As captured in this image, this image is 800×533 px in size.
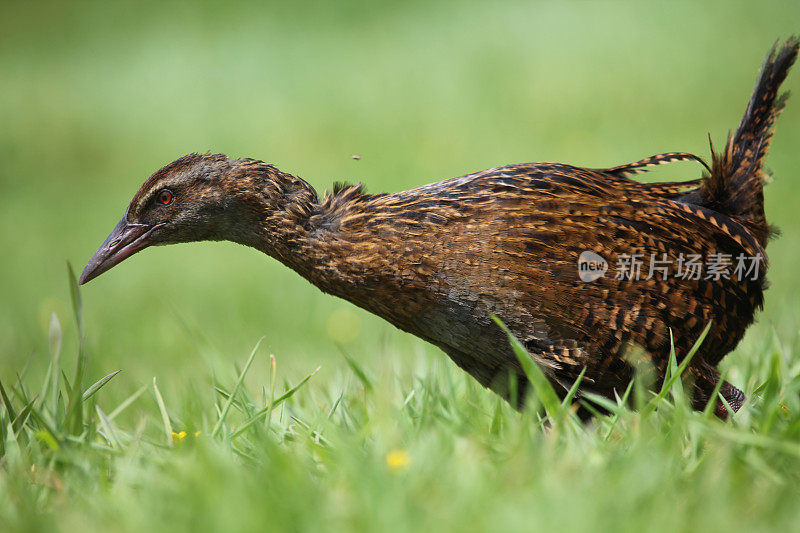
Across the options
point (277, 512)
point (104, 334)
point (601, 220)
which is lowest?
point (104, 334)

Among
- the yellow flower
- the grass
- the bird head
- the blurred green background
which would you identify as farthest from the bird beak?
the blurred green background

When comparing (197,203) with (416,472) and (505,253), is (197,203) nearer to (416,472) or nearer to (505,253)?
(505,253)

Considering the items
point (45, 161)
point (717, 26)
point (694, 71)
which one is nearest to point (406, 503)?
point (694, 71)

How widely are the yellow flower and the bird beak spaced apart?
1.28 m

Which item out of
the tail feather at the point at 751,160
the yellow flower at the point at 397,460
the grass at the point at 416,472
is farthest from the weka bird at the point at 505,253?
the yellow flower at the point at 397,460

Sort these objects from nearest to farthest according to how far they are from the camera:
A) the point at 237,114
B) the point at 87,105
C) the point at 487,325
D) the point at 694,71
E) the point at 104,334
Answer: the point at 487,325 → the point at 104,334 → the point at 694,71 → the point at 237,114 → the point at 87,105

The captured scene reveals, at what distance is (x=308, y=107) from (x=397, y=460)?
7.51m

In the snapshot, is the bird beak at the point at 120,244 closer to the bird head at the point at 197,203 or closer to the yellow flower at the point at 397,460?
the bird head at the point at 197,203

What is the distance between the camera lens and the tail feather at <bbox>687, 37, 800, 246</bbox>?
288cm

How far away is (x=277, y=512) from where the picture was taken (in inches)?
64.6

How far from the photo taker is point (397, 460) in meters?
1.84

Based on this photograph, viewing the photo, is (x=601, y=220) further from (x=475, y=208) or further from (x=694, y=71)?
(x=694, y=71)

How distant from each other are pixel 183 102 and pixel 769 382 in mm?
8439

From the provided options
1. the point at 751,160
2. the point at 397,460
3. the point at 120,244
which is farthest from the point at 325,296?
the point at 397,460
